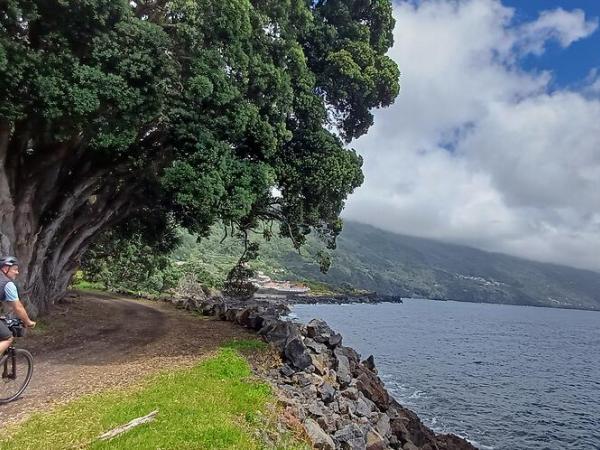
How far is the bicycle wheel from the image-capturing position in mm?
10977

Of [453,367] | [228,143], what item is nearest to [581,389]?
[453,367]

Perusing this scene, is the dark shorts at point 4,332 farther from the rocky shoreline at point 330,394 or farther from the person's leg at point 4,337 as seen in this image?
the rocky shoreline at point 330,394

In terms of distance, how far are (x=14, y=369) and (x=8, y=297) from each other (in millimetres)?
2472

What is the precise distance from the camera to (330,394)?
1619 centimetres

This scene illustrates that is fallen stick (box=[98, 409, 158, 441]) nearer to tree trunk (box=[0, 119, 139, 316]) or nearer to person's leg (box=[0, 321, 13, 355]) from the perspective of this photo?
person's leg (box=[0, 321, 13, 355])

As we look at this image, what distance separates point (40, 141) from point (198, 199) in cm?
824

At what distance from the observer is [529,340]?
100 meters

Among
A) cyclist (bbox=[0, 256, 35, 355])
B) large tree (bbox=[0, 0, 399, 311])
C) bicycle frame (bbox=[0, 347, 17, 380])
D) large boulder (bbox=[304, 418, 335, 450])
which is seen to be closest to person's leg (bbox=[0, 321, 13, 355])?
cyclist (bbox=[0, 256, 35, 355])

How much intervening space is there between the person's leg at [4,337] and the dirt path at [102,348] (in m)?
1.51

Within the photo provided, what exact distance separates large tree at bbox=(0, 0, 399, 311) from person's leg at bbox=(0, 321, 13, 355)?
25.9 ft

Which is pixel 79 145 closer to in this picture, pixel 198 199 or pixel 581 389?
pixel 198 199

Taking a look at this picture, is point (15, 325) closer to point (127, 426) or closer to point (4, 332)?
point (4, 332)

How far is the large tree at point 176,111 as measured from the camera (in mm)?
15891

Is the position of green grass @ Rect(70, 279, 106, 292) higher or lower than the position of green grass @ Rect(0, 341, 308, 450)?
lower
